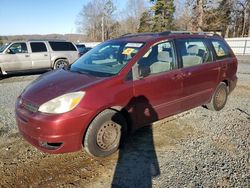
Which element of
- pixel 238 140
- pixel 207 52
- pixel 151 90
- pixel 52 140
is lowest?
pixel 238 140

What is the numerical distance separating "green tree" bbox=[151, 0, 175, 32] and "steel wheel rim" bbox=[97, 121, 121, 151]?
44.0 meters

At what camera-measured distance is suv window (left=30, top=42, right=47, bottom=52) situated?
36.9 feet

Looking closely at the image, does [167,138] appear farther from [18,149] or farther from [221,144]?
[18,149]

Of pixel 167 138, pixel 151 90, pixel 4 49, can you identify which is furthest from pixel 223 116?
pixel 4 49

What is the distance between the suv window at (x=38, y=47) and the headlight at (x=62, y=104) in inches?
358

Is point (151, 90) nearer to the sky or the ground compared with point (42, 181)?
nearer to the sky

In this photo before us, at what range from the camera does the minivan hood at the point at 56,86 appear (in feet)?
10.6

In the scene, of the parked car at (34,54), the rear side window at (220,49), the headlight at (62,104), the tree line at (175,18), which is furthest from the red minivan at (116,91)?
the tree line at (175,18)

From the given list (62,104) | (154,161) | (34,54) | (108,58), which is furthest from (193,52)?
(34,54)

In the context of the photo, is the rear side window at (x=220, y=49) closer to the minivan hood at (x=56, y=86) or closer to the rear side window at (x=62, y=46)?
the minivan hood at (x=56, y=86)

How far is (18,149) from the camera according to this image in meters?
3.79

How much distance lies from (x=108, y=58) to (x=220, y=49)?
2761 mm

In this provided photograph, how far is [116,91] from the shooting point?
134 inches

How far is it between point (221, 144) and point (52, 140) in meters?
2.68
